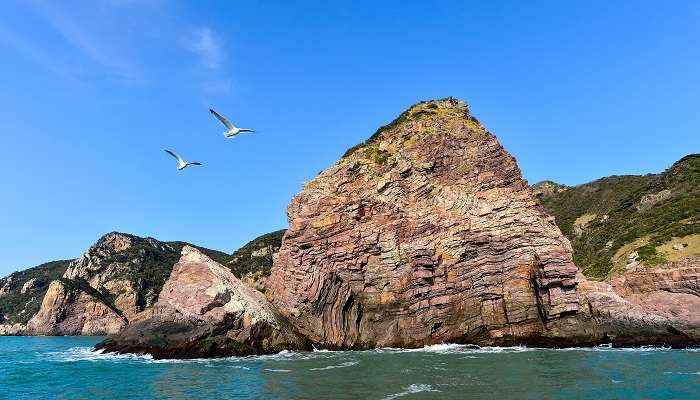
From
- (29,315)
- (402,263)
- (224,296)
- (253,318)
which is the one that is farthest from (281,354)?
(29,315)

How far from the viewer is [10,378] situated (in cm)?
3091

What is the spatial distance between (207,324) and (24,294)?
14139cm

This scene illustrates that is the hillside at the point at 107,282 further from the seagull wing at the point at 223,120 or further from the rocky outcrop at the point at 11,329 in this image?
the seagull wing at the point at 223,120

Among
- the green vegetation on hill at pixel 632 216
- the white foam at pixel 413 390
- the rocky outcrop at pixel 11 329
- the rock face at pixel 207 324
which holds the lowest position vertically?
the white foam at pixel 413 390

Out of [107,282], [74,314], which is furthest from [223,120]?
[107,282]

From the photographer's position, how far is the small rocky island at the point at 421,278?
41281mm

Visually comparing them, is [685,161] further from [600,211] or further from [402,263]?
[402,263]

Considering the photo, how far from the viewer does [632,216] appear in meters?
78.7

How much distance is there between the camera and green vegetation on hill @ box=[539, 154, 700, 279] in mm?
62094

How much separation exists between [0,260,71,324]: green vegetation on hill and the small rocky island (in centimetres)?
11507

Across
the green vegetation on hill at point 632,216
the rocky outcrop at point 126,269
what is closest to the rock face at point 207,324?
the green vegetation on hill at point 632,216

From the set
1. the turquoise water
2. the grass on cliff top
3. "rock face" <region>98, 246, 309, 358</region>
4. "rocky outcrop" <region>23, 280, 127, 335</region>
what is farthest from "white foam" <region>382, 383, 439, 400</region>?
"rocky outcrop" <region>23, 280, 127, 335</region>

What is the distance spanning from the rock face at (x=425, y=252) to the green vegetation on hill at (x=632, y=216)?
71.2ft

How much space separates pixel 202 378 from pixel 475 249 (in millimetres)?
26491
